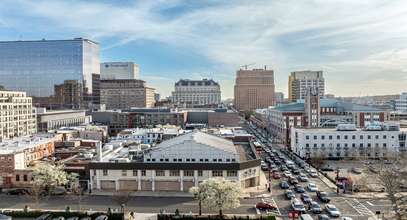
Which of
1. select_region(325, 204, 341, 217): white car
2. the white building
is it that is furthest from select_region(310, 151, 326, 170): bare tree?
select_region(325, 204, 341, 217): white car

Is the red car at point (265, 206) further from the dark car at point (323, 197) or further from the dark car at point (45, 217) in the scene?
the dark car at point (45, 217)

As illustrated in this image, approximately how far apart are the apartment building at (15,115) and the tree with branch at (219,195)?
93959mm

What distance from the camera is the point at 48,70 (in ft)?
541

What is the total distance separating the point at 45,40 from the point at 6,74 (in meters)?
33.7

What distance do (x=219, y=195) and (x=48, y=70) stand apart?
168 metres

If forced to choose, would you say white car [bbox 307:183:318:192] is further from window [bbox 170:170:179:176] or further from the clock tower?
the clock tower

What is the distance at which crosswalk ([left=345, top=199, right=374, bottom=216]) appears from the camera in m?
37.9

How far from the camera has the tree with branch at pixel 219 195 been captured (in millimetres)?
36125

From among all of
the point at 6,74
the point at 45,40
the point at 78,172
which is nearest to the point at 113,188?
the point at 78,172

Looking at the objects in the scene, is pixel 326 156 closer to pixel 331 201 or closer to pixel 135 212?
pixel 331 201

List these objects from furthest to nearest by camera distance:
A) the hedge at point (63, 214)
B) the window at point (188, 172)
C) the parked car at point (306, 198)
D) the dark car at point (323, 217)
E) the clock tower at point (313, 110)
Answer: the clock tower at point (313, 110) < the window at point (188, 172) < the parked car at point (306, 198) < the hedge at point (63, 214) < the dark car at point (323, 217)

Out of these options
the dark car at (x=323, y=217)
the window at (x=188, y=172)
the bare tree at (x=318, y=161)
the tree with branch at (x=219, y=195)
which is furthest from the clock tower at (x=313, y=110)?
the tree with branch at (x=219, y=195)

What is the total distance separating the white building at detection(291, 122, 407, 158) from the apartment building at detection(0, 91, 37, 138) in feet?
346

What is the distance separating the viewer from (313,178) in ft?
185
